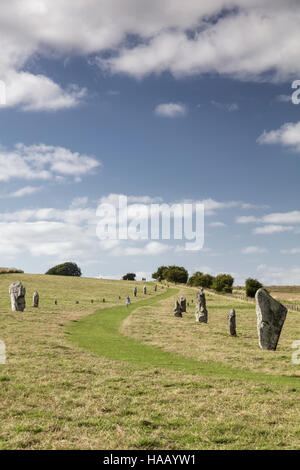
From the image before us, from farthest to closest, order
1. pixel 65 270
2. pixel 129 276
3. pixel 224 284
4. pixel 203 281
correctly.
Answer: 1. pixel 65 270
2. pixel 129 276
3. pixel 203 281
4. pixel 224 284

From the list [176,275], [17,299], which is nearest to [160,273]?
[176,275]

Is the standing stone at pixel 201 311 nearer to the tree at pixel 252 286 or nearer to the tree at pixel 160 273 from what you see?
the tree at pixel 252 286

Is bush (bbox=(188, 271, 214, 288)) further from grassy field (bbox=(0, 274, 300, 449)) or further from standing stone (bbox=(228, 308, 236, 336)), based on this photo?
grassy field (bbox=(0, 274, 300, 449))

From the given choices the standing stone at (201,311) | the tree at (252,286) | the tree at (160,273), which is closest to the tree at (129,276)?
the tree at (160,273)

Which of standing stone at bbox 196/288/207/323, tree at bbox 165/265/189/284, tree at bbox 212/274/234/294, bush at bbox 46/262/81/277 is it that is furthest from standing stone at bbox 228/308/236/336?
bush at bbox 46/262/81/277

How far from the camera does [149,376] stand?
60.2ft

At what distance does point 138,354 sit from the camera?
971 inches

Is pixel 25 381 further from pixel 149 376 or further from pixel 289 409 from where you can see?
pixel 289 409

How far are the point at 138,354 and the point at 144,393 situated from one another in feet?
30.2

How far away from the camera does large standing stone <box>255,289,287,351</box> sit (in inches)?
1118

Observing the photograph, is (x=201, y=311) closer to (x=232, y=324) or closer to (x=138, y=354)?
(x=232, y=324)
